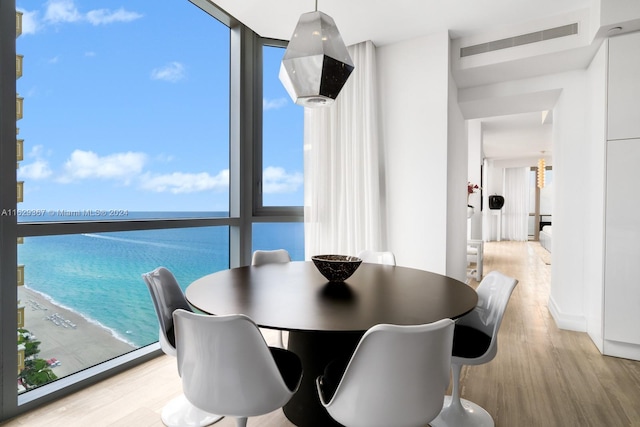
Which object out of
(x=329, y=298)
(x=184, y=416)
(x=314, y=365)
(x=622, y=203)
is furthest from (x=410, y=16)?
(x=184, y=416)

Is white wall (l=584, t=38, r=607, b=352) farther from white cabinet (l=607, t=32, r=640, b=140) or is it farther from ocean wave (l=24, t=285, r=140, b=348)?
ocean wave (l=24, t=285, r=140, b=348)

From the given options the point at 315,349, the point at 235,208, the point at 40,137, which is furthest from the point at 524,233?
the point at 40,137

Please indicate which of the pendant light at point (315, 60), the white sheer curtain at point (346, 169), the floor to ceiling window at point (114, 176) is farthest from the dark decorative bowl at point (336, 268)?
the white sheer curtain at point (346, 169)

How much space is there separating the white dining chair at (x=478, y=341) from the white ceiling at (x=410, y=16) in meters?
2.35

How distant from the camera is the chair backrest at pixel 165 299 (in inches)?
68.6

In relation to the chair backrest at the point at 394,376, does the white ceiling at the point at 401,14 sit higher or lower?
higher

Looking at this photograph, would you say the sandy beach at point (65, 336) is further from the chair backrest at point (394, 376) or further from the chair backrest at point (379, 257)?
the chair backrest at point (394, 376)

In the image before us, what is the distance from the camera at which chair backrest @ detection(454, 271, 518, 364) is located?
1675 millimetres

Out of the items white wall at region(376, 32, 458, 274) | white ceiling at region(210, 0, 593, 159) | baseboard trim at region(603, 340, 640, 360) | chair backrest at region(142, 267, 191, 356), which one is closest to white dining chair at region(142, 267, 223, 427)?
chair backrest at region(142, 267, 191, 356)

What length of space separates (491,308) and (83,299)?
11.4ft

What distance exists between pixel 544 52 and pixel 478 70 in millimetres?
564

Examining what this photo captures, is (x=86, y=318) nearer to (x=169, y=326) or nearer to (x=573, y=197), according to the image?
(x=169, y=326)

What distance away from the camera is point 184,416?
6.23 ft

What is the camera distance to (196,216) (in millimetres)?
3105
